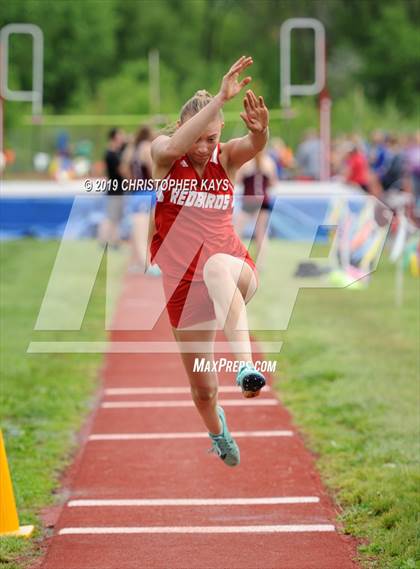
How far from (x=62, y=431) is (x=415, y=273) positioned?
8600mm

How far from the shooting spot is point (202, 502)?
21.1ft

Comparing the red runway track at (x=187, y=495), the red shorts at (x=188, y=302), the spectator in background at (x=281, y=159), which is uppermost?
the red shorts at (x=188, y=302)

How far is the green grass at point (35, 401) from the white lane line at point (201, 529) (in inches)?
9.8

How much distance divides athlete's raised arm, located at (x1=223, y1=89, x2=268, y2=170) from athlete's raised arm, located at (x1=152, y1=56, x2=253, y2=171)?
185 mm

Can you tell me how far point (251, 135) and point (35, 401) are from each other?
4.27 m

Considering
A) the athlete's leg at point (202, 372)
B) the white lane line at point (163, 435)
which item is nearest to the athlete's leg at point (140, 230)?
the white lane line at point (163, 435)

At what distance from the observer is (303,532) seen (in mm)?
5840

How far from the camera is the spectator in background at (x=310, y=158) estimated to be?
25797 mm

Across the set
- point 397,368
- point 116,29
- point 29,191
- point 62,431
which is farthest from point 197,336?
point 116,29

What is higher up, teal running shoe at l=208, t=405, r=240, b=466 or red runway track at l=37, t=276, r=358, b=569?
teal running shoe at l=208, t=405, r=240, b=466

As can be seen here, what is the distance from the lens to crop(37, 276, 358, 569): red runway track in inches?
217

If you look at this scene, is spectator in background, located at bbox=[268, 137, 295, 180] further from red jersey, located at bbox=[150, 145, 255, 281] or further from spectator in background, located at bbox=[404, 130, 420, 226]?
red jersey, located at bbox=[150, 145, 255, 281]

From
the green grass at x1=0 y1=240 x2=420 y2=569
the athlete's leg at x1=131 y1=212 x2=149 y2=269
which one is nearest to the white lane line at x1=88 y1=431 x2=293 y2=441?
the green grass at x1=0 y1=240 x2=420 y2=569

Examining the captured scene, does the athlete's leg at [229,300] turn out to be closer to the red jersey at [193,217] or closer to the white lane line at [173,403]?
the red jersey at [193,217]
